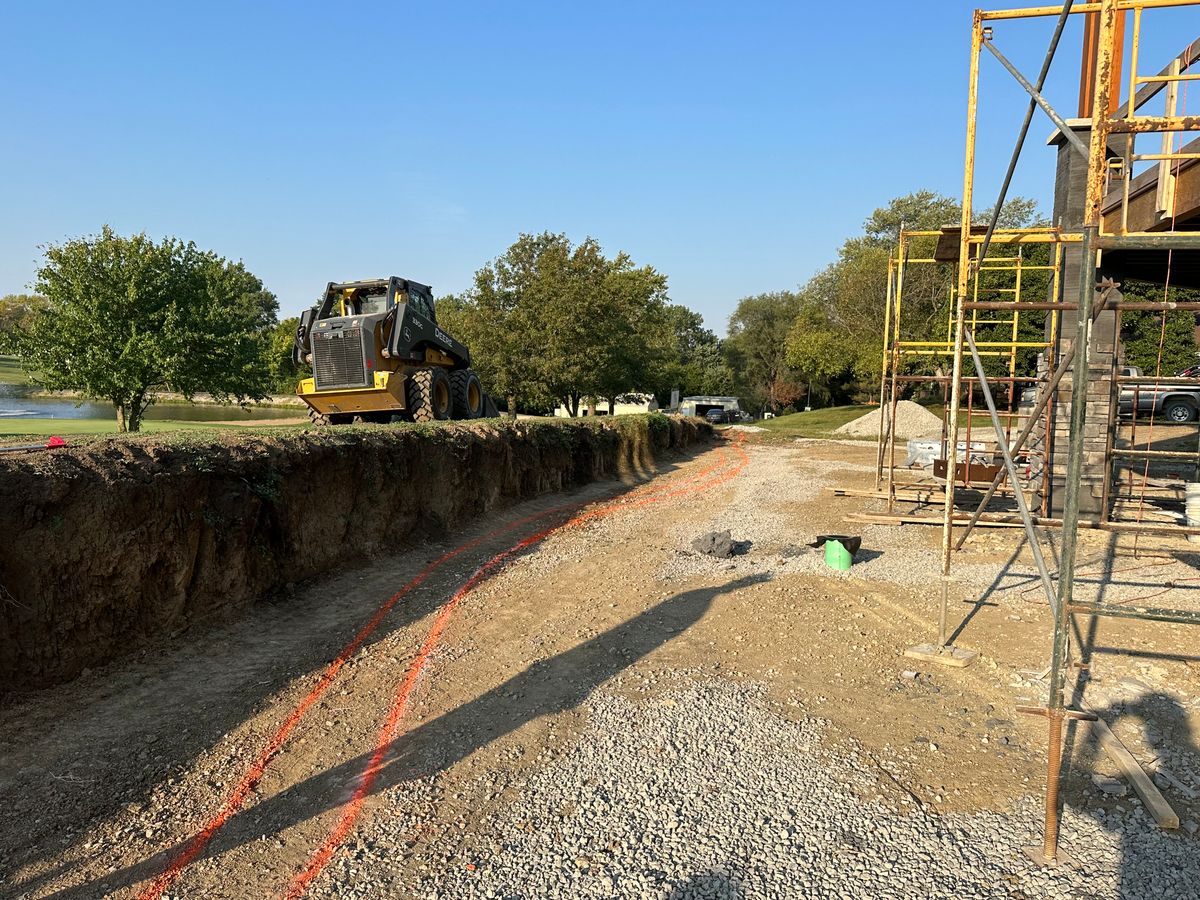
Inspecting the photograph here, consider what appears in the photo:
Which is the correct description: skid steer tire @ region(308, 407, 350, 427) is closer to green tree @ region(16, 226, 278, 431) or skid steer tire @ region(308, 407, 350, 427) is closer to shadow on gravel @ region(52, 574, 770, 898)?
green tree @ region(16, 226, 278, 431)

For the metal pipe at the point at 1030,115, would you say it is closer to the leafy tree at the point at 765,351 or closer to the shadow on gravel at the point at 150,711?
the shadow on gravel at the point at 150,711

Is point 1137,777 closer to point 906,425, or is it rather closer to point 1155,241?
point 1155,241

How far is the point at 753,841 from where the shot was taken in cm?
335

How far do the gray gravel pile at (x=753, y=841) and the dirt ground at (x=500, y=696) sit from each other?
0.15m

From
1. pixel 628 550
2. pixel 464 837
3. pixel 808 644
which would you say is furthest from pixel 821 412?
pixel 464 837

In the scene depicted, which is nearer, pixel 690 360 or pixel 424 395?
pixel 424 395

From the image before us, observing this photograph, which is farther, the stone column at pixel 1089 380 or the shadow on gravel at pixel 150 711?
the stone column at pixel 1089 380

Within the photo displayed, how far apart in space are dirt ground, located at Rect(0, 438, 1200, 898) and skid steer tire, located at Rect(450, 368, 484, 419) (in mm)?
6728

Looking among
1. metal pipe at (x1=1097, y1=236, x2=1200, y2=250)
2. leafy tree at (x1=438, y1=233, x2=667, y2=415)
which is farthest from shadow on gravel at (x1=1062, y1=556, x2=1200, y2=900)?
leafy tree at (x1=438, y1=233, x2=667, y2=415)

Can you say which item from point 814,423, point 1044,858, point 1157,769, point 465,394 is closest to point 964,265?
point 1157,769

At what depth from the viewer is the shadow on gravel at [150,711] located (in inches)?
133

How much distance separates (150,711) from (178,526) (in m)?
1.71

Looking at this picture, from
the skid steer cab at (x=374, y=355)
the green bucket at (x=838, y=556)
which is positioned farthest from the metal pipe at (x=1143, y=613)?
the skid steer cab at (x=374, y=355)

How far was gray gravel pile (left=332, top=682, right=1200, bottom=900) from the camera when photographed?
9.97 feet
